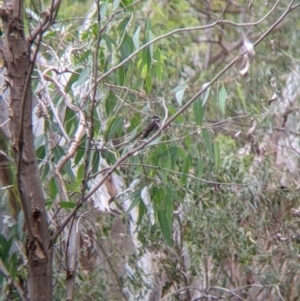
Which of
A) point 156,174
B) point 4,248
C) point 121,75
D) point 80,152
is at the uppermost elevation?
point 121,75

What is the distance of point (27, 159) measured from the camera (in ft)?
7.05

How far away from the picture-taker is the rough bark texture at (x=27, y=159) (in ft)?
7.00

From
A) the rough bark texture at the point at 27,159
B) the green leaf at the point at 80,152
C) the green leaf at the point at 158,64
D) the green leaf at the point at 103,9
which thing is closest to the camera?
the rough bark texture at the point at 27,159

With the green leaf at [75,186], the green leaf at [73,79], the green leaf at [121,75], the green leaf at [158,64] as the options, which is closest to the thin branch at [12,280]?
the green leaf at [75,186]

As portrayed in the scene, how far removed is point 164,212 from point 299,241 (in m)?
1.47

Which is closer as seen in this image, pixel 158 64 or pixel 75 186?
pixel 75 186

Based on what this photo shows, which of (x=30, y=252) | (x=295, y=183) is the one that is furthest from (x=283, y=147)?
(x=30, y=252)

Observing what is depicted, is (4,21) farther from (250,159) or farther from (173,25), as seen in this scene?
(173,25)

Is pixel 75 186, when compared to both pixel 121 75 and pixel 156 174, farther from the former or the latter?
pixel 121 75

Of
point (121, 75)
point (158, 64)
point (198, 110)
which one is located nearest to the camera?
point (198, 110)

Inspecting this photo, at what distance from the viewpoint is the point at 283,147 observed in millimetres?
4379

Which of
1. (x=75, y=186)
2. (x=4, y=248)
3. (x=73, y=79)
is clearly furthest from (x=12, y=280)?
(x=73, y=79)

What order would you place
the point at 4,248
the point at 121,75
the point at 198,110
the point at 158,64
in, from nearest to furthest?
the point at 198,110 < the point at 4,248 < the point at 121,75 < the point at 158,64

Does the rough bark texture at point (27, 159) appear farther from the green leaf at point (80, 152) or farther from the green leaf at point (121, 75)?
the green leaf at point (121, 75)
